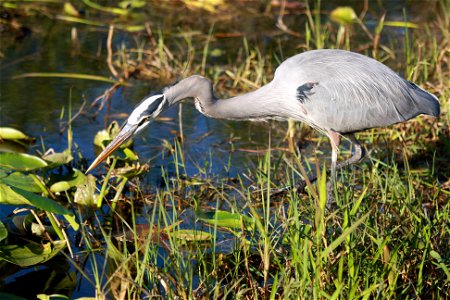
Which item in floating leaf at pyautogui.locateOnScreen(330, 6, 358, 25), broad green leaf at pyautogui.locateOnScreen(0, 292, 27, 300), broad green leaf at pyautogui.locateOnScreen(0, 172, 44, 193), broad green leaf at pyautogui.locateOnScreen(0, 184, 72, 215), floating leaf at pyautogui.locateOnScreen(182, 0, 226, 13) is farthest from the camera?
floating leaf at pyautogui.locateOnScreen(182, 0, 226, 13)

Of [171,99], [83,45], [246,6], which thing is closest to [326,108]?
[171,99]

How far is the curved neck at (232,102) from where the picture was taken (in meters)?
4.12

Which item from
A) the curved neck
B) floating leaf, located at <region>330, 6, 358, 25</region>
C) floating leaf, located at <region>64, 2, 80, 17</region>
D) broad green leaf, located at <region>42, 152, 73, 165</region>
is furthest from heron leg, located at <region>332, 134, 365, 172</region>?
floating leaf, located at <region>64, 2, 80, 17</region>

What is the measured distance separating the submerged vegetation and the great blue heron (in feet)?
0.82

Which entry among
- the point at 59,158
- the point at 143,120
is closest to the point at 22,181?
the point at 59,158

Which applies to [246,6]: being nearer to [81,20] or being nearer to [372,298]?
[81,20]

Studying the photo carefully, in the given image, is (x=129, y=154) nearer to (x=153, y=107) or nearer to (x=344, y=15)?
(x=153, y=107)

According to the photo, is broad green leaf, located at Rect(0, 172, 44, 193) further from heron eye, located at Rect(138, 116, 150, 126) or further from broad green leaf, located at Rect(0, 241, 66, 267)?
heron eye, located at Rect(138, 116, 150, 126)

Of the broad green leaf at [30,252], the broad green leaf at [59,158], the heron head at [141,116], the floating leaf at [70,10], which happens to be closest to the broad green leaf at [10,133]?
the broad green leaf at [59,158]

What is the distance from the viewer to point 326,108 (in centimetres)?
438

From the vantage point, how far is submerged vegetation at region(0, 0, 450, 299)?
3.04 metres

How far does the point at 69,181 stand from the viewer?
14.0ft

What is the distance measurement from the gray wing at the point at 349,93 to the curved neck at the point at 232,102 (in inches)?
3.8

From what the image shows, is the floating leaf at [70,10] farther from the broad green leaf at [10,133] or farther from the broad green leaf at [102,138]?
the broad green leaf at [102,138]
